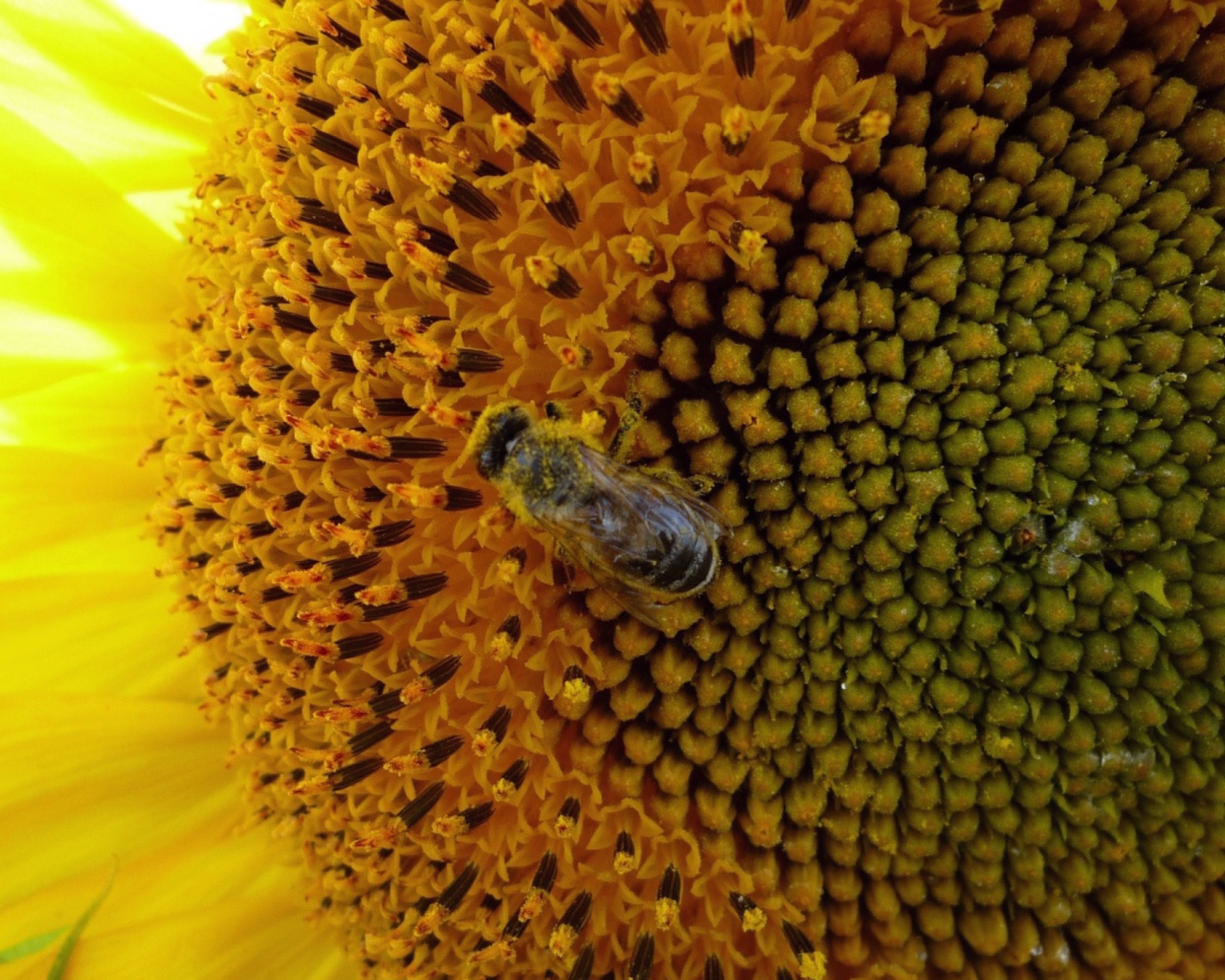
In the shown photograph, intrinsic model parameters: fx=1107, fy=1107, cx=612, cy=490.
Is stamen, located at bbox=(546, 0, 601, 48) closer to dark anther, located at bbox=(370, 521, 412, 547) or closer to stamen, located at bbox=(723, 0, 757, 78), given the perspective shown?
stamen, located at bbox=(723, 0, 757, 78)

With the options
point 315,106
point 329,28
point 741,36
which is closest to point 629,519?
point 741,36

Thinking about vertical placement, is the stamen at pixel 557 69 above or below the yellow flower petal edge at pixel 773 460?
above

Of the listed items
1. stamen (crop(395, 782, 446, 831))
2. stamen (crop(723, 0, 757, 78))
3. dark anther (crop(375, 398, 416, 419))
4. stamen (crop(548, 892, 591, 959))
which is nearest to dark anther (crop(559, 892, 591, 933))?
stamen (crop(548, 892, 591, 959))

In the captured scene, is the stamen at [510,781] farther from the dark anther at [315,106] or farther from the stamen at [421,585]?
the dark anther at [315,106]

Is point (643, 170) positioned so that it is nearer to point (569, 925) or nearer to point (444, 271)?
point (444, 271)

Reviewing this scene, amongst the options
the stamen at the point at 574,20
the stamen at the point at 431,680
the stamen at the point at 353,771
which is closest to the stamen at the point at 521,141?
the stamen at the point at 574,20

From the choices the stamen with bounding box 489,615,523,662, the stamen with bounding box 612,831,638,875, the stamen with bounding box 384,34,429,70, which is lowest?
the stamen with bounding box 612,831,638,875

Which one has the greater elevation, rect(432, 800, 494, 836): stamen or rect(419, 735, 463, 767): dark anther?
rect(419, 735, 463, 767): dark anther
